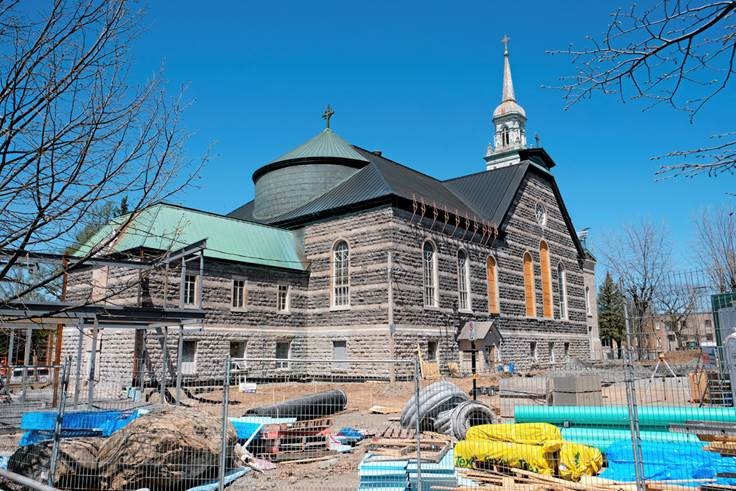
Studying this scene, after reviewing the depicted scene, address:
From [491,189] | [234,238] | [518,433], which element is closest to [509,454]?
[518,433]

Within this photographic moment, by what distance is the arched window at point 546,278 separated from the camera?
36.4m

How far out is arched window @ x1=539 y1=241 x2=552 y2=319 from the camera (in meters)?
36.4

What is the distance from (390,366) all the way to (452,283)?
6312 mm

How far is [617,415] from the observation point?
11.3 meters

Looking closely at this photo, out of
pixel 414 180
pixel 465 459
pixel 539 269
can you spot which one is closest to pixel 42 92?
pixel 465 459

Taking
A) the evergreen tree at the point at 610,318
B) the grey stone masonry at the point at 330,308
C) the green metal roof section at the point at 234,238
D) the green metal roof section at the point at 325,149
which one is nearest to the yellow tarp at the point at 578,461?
the grey stone masonry at the point at 330,308

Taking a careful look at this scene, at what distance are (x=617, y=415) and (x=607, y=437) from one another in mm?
1622

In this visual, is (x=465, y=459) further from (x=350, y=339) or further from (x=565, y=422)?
(x=350, y=339)

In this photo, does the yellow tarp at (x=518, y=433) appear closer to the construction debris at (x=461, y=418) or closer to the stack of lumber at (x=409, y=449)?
the stack of lumber at (x=409, y=449)

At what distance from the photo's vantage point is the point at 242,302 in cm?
2486

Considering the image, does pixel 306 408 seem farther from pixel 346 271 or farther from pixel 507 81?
pixel 507 81

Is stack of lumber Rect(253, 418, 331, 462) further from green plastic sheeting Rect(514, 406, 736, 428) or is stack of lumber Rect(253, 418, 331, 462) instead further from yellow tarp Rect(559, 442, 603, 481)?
green plastic sheeting Rect(514, 406, 736, 428)

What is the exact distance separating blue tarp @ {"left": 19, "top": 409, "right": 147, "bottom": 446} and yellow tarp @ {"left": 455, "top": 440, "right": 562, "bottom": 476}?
625cm

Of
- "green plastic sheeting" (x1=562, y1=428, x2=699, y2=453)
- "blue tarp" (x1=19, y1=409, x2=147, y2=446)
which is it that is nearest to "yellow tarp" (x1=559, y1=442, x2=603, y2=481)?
"green plastic sheeting" (x1=562, y1=428, x2=699, y2=453)
